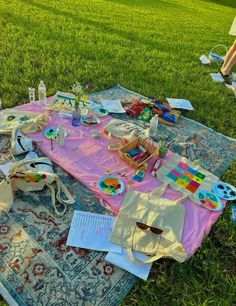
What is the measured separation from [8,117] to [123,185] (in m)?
1.70

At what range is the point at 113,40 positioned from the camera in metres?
6.46

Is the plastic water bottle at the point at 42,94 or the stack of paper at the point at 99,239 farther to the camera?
the plastic water bottle at the point at 42,94

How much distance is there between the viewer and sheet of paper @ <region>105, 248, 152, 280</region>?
2.10 m

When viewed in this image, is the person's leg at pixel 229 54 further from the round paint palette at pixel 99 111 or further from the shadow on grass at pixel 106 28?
the round paint palette at pixel 99 111

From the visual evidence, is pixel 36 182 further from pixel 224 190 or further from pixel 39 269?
pixel 224 190

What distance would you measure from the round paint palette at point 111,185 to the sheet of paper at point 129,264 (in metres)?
0.64

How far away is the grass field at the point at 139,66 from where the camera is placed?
7.03 ft

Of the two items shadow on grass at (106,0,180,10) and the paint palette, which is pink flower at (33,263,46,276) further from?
shadow on grass at (106,0,180,10)

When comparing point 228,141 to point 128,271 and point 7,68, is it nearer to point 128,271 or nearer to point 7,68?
point 128,271

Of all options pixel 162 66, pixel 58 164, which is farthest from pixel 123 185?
pixel 162 66

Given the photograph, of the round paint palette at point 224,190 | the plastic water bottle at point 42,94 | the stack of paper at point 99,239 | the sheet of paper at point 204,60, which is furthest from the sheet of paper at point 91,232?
the sheet of paper at point 204,60

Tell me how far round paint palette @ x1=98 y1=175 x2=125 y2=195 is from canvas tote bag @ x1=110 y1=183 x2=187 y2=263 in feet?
0.35

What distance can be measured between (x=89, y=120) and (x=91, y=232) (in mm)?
1659

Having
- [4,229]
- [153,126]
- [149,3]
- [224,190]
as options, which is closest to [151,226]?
[224,190]
